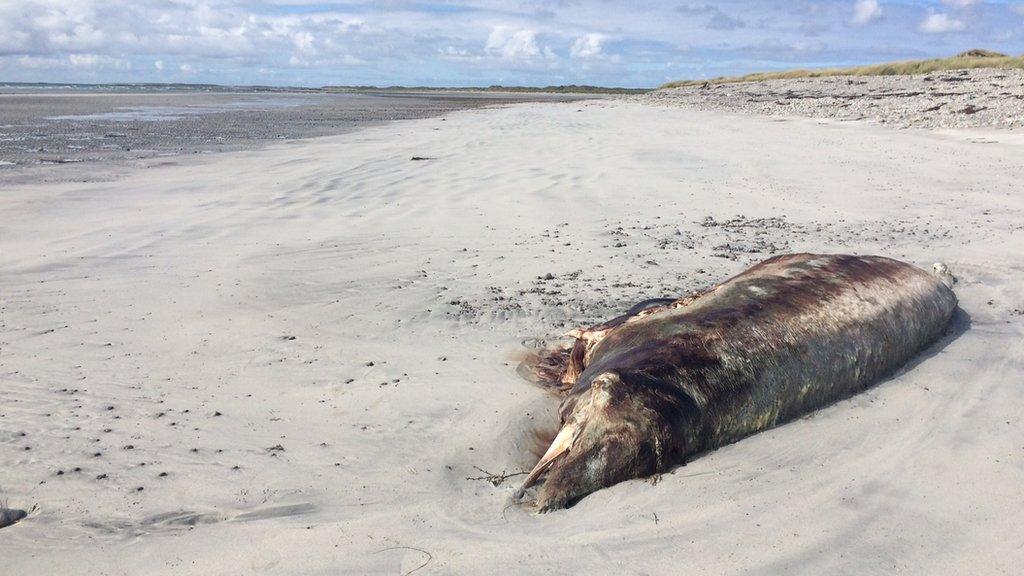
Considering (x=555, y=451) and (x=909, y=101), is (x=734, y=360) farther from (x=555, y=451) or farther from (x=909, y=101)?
(x=909, y=101)

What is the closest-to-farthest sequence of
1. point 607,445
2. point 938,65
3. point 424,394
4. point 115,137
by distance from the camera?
1. point 607,445
2. point 424,394
3. point 115,137
4. point 938,65

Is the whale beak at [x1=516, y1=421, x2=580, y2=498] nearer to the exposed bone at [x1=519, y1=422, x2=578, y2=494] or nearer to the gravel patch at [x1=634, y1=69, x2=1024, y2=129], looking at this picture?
the exposed bone at [x1=519, y1=422, x2=578, y2=494]

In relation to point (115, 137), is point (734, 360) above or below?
below

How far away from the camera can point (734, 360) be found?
3.26 m

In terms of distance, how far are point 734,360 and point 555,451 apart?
2.98ft

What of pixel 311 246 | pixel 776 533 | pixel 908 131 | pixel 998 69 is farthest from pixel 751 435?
pixel 998 69

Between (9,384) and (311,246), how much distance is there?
10.2 feet

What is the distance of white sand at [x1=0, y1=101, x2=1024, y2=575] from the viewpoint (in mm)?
2578

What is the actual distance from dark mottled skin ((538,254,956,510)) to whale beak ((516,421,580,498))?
0.6 inches

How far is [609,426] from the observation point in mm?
2908

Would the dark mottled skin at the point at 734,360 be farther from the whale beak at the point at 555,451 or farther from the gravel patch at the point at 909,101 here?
the gravel patch at the point at 909,101

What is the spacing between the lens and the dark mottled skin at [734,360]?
2.91 metres

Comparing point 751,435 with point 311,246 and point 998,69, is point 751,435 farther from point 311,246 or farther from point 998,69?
point 998,69

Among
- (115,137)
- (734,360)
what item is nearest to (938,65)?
(115,137)
